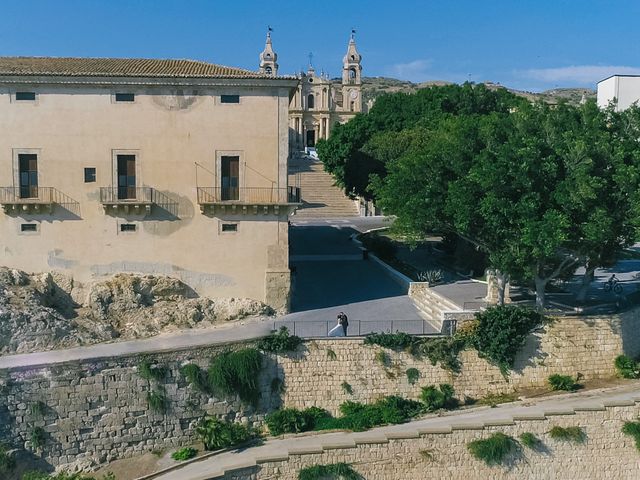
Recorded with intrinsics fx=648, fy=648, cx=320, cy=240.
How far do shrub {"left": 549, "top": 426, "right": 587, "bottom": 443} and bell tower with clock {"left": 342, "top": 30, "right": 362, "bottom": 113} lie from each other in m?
78.2

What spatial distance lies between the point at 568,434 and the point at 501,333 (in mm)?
3651

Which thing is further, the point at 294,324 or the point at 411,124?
the point at 411,124

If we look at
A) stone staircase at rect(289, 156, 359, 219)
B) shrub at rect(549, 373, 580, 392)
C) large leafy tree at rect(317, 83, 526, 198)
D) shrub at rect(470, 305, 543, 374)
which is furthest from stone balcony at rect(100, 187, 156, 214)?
stone staircase at rect(289, 156, 359, 219)

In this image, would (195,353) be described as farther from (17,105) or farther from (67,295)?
(17,105)

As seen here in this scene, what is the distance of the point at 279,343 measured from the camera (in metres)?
20.9

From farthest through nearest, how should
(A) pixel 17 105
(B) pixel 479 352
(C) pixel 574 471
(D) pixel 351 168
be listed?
1. (D) pixel 351 168
2. (A) pixel 17 105
3. (B) pixel 479 352
4. (C) pixel 574 471

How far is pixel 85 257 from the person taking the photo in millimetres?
24109

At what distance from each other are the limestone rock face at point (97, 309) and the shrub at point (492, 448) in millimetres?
8974

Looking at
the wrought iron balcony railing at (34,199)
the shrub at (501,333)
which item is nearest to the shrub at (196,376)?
the wrought iron balcony railing at (34,199)

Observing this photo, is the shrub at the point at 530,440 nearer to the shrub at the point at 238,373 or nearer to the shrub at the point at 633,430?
the shrub at the point at 633,430

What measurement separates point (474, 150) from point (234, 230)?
30.7 ft

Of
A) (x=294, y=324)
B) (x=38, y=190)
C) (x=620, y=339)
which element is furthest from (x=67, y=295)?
(x=620, y=339)

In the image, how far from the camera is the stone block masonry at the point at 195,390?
19.3 metres

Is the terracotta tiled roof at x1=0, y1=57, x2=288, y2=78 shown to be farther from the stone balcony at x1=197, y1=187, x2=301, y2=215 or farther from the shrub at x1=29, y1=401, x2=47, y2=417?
the shrub at x1=29, y1=401, x2=47, y2=417
